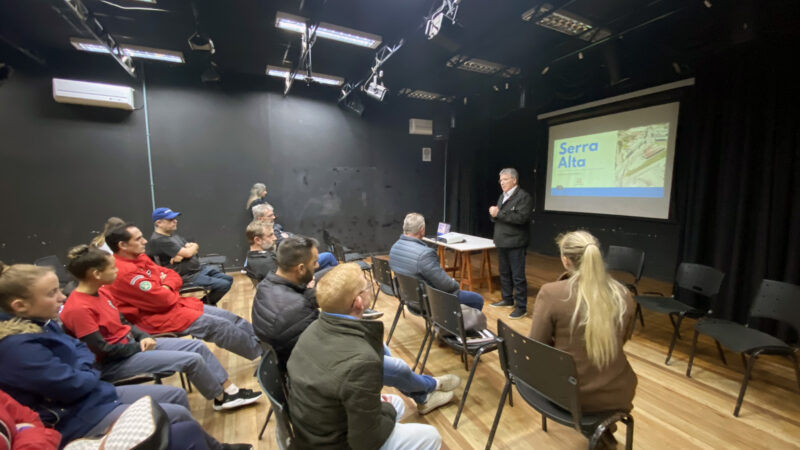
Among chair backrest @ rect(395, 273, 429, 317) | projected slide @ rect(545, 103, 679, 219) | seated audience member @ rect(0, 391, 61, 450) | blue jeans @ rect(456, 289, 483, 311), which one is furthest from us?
projected slide @ rect(545, 103, 679, 219)

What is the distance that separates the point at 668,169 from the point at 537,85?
7.11 feet

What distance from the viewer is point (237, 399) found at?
2.00 metres

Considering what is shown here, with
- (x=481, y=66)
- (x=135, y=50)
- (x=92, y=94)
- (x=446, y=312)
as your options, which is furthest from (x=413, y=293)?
(x=92, y=94)

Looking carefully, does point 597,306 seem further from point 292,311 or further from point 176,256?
point 176,256

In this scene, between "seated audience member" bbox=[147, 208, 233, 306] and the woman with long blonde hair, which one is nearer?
the woman with long blonde hair

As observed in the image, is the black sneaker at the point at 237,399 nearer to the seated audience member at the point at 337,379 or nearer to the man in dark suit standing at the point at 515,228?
the seated audience member at the point at 337,379

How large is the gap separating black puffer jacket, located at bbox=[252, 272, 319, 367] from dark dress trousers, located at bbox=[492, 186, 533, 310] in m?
2.50

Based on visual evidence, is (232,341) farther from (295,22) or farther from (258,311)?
(295,22)

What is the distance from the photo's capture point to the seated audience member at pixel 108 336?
1501 millimetres

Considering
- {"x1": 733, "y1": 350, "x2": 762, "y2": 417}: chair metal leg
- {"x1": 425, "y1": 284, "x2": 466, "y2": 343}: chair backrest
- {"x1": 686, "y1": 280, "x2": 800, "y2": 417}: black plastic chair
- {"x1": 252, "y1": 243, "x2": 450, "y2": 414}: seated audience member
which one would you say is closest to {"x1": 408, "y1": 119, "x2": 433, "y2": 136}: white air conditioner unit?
{"x1": 425, "y1": 284, "x2": 466, "y2": 343}: chair backrest

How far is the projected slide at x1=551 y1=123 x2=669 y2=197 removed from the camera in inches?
173

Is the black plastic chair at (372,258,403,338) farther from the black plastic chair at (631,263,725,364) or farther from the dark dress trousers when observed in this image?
the black plastic chair at (631,263,725,364)

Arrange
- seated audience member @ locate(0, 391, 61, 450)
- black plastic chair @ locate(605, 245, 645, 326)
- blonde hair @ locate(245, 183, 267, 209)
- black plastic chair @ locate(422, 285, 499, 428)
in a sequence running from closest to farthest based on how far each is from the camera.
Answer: seated audience member @ locate(0, 391, 61, 450) < black plastic chair @ locate(422, 285, 499, 428) < black plastic chair @ locate(605, 245, 645, 326) < blonde hair @ locate(245, 183, 267, 209)

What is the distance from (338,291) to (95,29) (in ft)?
14.1
